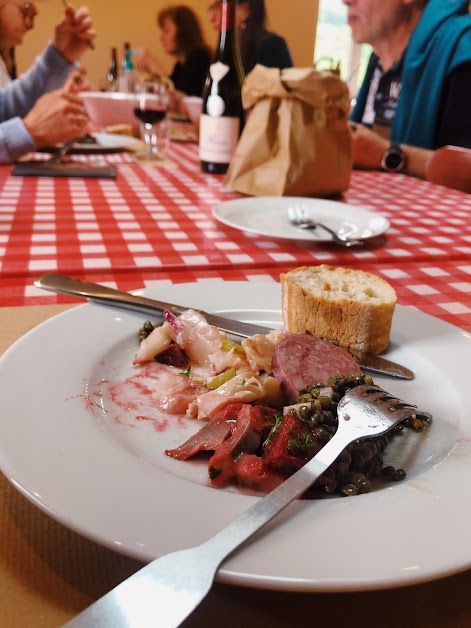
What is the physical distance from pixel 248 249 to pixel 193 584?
0.94m

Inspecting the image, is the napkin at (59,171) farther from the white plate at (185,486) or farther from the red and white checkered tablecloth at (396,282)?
the white plate at (185,486)

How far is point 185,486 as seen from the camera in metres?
0.46

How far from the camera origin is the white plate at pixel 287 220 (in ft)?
4.29

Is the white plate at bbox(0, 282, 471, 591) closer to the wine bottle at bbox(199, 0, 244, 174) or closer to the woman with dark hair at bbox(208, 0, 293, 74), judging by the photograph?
the wine bottle at bbox(199, 0, 244, 174)

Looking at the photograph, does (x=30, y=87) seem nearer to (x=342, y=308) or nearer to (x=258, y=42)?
(x=342, y=308)

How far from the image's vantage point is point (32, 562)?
45 centimetres

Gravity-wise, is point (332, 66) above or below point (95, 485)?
above

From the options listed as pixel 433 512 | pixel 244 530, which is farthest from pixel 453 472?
pixel 244 530

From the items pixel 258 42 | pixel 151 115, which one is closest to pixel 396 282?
pixel 151 115

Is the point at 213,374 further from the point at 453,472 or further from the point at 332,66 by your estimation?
the point at 332,66

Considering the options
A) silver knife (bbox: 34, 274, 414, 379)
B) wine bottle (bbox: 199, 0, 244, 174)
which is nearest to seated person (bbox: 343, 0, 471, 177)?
wine bottle (bbox: 199, 0, 244, 174)

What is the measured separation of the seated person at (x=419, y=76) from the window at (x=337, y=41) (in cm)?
249

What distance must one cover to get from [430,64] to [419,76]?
121 mm

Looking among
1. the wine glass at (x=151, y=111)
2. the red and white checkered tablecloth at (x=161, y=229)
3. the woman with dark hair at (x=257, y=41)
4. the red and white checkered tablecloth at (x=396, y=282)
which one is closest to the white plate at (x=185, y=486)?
the red and white checkered tablecloth at (x=396, y=282)
